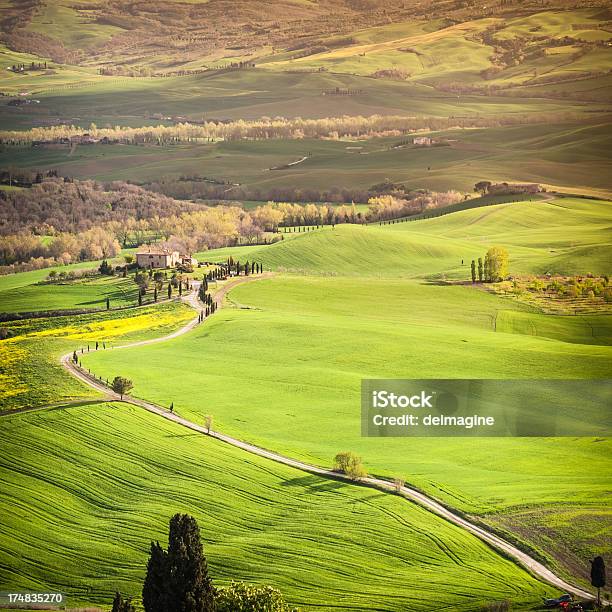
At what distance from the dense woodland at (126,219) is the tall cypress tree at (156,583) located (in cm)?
5822

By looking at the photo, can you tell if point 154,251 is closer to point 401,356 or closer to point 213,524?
point 401,356

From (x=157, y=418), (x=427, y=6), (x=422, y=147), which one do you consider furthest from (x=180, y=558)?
(x=427, y=6)

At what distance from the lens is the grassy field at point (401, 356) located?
46.2 m

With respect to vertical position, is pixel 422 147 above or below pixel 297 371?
above

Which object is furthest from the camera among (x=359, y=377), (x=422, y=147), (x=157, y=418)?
Result: (x=422, y=147)

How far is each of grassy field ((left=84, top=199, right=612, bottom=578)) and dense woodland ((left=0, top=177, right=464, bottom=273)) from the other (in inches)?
483

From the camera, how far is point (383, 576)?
1542 inches

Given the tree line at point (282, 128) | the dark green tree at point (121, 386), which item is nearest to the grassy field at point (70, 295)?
the dark green tree at point (121, 386)

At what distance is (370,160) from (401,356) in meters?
89.4

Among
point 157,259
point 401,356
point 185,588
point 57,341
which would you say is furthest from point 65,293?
point 185,588

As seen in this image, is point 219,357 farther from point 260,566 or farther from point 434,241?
point 434,241

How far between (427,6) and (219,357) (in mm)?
148478

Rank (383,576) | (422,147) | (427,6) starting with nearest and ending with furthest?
(383,576) → (422,147) → (427,6)

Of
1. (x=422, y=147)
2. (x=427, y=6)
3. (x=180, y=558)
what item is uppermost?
(x=427, y=6)
